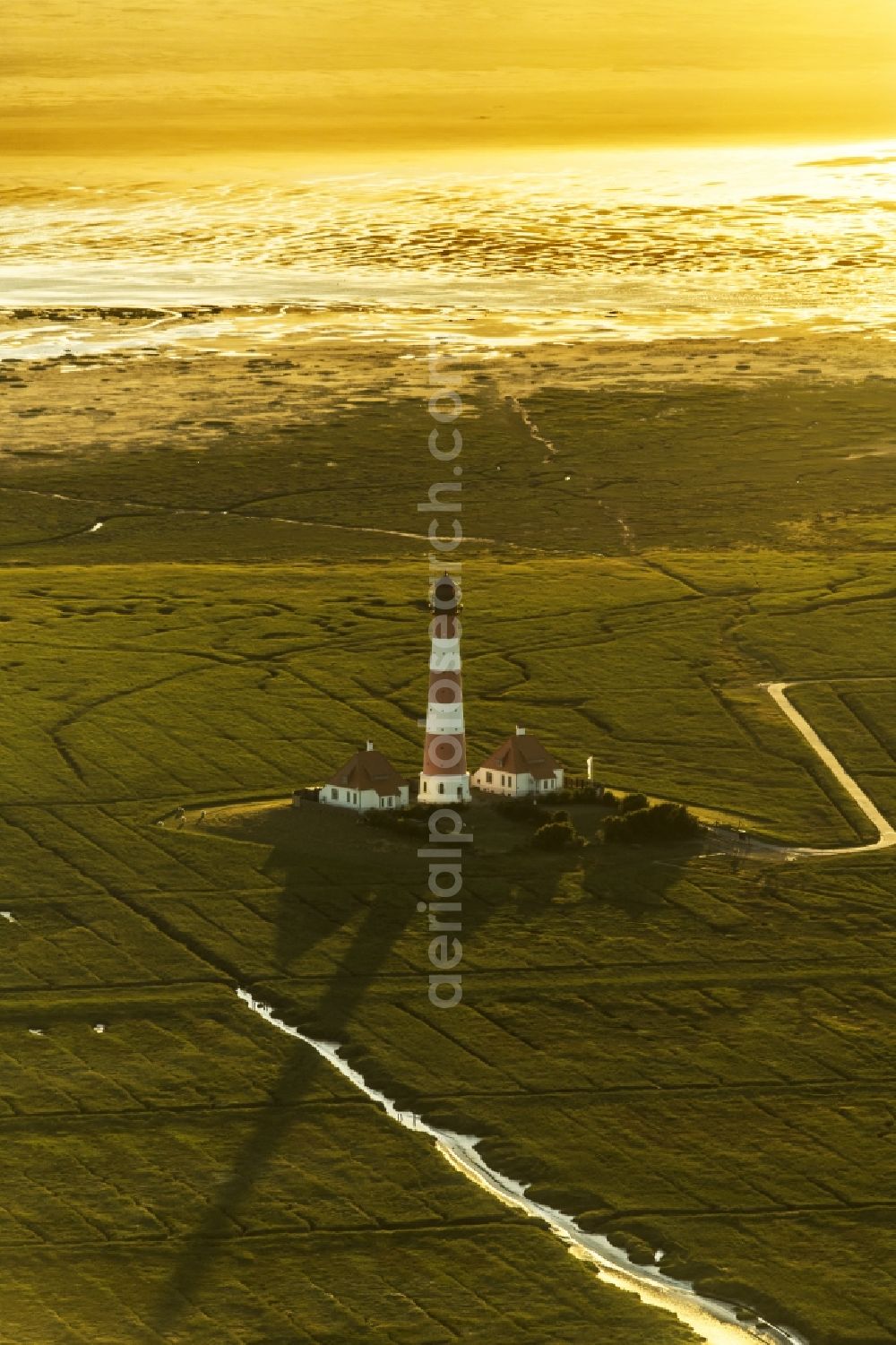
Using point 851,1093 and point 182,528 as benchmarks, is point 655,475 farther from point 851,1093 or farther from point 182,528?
point 851,1093

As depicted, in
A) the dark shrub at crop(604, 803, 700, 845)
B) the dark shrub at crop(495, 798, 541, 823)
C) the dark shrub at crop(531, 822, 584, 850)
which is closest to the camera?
the dark shrub at crop(531, 822, 584, 850)

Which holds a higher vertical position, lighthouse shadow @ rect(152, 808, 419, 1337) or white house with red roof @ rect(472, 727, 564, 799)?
white house with red roof @ rect(472, 727, 564, 799)

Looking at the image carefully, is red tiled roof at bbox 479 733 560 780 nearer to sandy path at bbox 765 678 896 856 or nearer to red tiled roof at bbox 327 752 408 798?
red tiled roof at bbox 327 752 408 798

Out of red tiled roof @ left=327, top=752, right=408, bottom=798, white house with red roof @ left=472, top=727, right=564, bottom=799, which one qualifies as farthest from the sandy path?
red tiled roof @ left=327, top=752, right=408, bottom=798

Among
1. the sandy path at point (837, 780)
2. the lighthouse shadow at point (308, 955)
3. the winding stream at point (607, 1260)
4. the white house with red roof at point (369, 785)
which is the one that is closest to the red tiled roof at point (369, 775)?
the white house with red roof at point (369, 785)

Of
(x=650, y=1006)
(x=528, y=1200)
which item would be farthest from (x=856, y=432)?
(x=528, y=1200)

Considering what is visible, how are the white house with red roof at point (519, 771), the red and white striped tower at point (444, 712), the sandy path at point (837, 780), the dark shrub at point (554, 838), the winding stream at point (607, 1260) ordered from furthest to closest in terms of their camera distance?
the white house with red roof at point (519, 771) → the sandy path at point (837, 780) → the dark shrub at point (554, 838) → the red and white striped tower at point (444, 712) → the winding stream at point (607, 1260)

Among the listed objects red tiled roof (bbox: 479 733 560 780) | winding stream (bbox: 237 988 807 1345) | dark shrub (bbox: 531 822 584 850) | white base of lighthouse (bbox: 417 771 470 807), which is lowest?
winding stream (bbox: 237 988 807 1345)

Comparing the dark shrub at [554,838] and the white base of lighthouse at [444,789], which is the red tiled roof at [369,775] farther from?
the dark shrub at [554,838]
